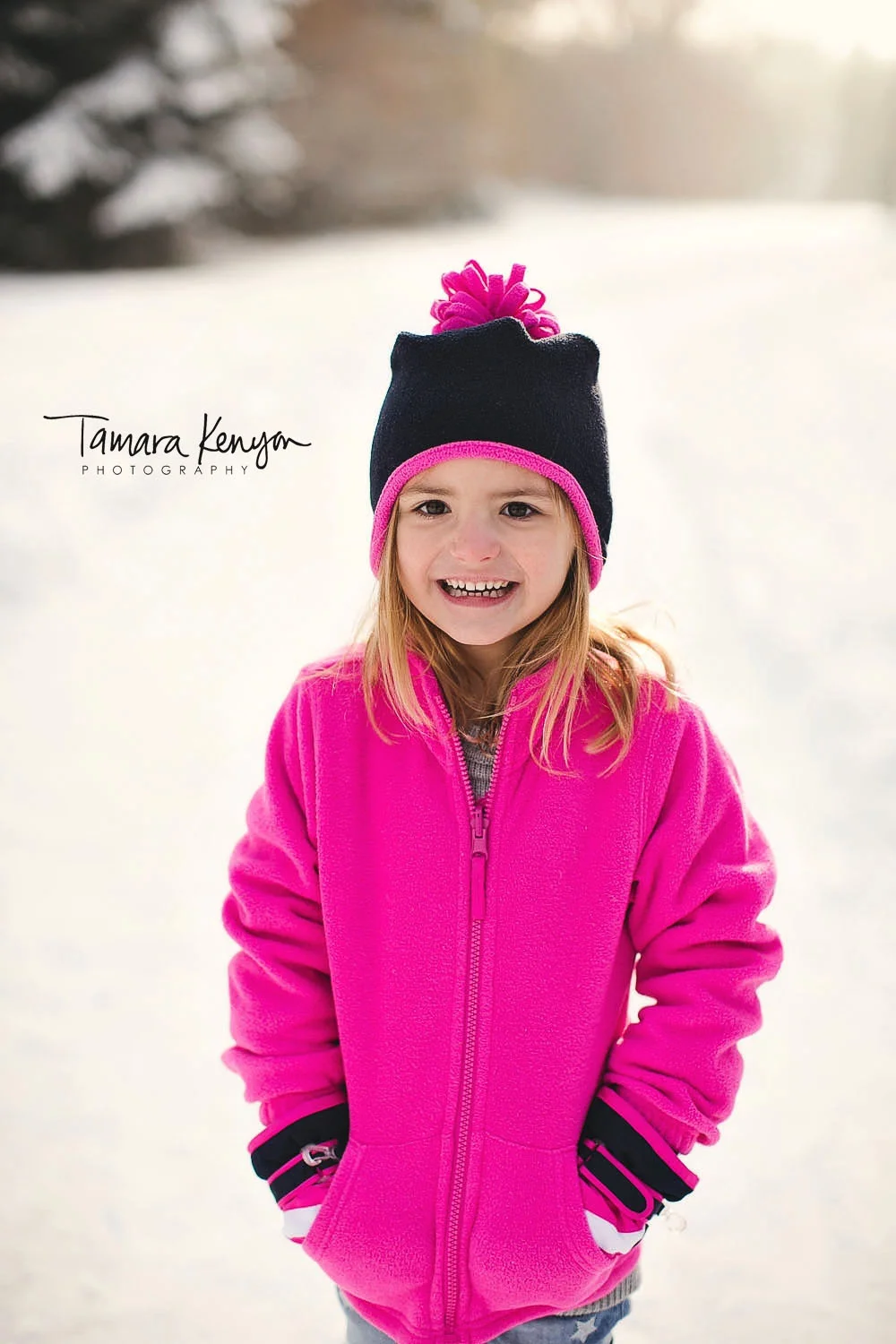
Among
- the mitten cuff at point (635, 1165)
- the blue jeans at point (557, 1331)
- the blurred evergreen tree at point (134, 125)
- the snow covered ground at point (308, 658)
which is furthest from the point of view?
the blurred evergreen tree at point (134, 125)

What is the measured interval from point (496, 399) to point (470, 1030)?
A: 62 centimetres

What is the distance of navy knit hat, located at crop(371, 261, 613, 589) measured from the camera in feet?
3.53

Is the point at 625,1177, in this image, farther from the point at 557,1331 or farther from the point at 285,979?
the point at 285,979

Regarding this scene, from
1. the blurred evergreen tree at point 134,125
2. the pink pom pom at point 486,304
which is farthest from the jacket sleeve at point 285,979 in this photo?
the blurred evergreen tree at point 134,125

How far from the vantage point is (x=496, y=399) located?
1.07 m

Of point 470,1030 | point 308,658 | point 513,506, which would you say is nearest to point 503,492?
point 513,506

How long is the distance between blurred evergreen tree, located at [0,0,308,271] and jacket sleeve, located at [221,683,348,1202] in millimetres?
4762

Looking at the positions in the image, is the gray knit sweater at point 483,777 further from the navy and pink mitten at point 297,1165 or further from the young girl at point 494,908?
the navy and pink mitten at point 297,1165

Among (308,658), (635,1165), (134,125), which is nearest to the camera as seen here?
(635,1165)

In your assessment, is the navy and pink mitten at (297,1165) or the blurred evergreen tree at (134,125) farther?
the blurred evergreen tree at (134,125)

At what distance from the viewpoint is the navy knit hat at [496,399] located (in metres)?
A: 1.08

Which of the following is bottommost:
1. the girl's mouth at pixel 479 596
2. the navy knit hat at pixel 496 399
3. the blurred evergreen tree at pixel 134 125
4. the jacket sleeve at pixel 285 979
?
the jacket sleeve at pixel 285 979

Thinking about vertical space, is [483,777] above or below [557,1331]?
above

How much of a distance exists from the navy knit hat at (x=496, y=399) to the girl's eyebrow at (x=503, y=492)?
0.02 metres
